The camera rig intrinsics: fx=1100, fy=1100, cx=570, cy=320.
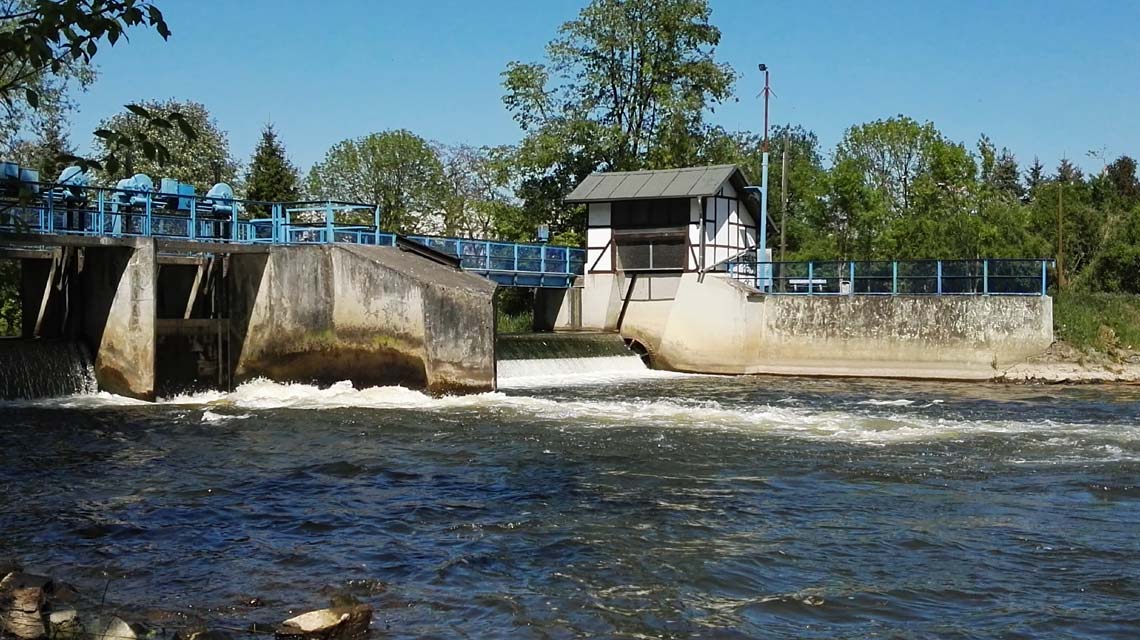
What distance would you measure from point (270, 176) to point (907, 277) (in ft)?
84.5

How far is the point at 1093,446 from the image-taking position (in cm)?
1602

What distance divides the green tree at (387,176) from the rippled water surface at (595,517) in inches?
1405

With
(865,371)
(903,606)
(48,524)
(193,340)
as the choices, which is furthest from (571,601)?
(865,371)

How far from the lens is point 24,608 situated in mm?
6750

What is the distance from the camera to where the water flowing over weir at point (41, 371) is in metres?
21.4

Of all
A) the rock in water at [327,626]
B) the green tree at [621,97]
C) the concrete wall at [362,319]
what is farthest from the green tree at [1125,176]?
the rock in water at [327,626]

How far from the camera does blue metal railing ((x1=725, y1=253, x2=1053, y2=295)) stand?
95.5 feet

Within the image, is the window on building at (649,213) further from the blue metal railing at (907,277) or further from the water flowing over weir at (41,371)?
the water flowing over weir at (41,371)

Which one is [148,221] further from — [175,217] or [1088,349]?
[1088,349]

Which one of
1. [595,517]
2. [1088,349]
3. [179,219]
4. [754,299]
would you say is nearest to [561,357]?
[754,299]

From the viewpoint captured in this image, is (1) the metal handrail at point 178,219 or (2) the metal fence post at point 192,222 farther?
(2) the metal fence post at point 192,222

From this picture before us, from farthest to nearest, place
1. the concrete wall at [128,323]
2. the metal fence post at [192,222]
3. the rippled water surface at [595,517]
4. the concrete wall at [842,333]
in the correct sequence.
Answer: the concrete wall at [842,333] → the metal fence post at [192,222] → the concrete wall at [128,323] → the rippled water surface at [595,517]

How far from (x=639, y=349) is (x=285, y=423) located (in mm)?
17262

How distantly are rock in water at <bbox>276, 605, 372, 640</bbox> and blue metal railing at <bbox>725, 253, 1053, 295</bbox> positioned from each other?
25017 mm
